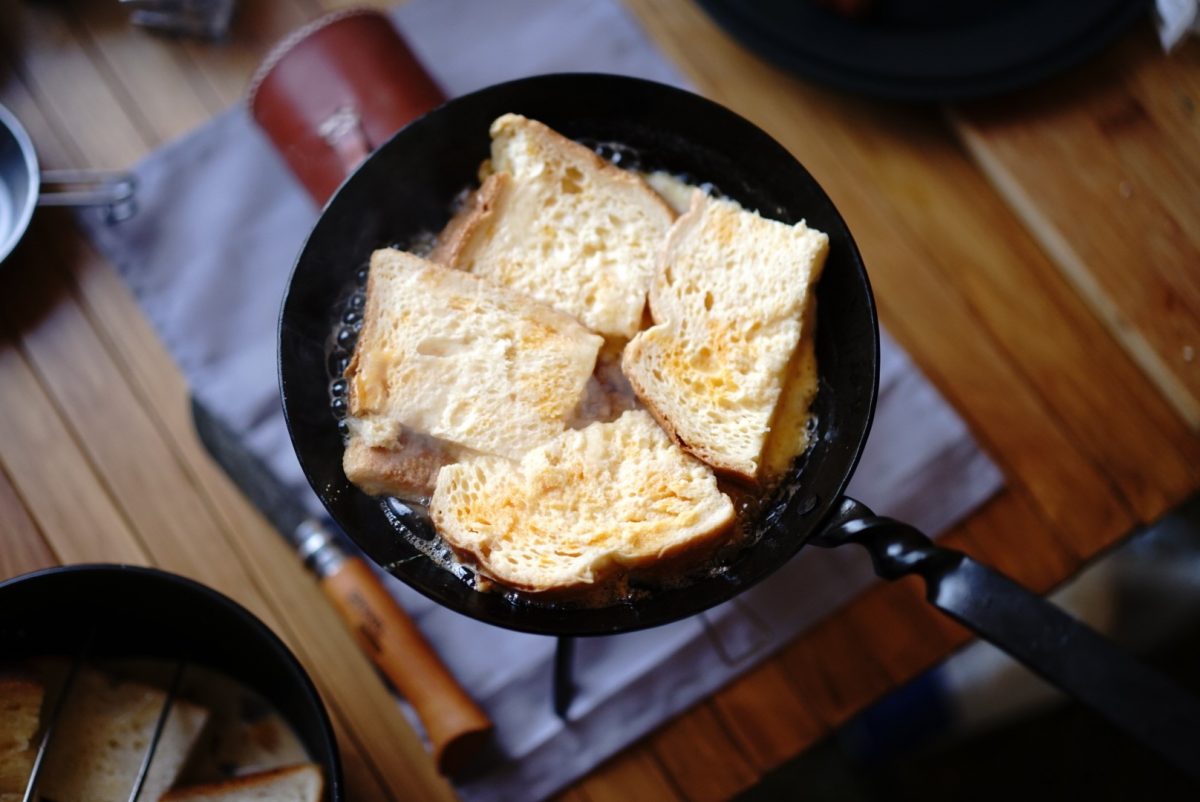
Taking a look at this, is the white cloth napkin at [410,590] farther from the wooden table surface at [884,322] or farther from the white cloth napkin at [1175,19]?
the white cloth napkin at [1175,19]

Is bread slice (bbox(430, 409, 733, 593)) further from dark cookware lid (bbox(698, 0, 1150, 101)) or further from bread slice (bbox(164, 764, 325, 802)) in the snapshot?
dark cookware lid (bbox(698, 0, 1150, 101))

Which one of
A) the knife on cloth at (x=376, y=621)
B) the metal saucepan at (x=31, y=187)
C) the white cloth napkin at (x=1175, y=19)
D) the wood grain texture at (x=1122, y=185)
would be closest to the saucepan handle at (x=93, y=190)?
the metal saucepan at (x=31, y=187)

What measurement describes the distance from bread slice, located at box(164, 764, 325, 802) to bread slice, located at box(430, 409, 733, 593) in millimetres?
297

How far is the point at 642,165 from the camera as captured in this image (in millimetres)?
840

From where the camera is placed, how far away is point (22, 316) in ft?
3.40

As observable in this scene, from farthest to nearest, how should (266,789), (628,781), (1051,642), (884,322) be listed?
(884,322), (628,781), (266,789), (1051,642)

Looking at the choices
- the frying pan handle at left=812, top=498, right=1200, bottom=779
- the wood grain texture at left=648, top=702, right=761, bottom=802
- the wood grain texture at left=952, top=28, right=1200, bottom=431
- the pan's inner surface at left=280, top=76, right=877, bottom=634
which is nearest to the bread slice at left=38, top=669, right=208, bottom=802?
the pan's inner surface at left=280, top=76, right=877, bottom=634

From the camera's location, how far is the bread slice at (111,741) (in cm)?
84

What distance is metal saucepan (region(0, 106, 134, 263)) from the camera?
101 cm

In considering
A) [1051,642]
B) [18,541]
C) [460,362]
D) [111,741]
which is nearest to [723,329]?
[460,362]

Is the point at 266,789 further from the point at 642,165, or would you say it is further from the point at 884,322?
the point at 884,322

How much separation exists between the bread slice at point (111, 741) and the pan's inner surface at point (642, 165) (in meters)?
0.34

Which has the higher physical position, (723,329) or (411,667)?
(723,329)

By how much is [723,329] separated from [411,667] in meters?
0.46
